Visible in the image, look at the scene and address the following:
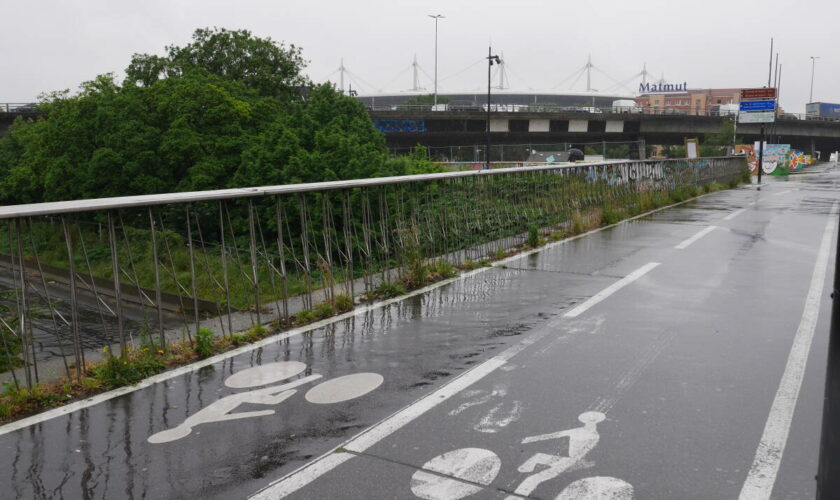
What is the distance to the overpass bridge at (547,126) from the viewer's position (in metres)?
70.4

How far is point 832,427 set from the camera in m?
2.72

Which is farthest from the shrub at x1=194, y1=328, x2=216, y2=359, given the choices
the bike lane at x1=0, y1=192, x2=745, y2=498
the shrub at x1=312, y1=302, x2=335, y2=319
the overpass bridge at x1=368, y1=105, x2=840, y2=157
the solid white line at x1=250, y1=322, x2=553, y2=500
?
the overpass bridge at x1=368, y1=105, x2=840, y2=157

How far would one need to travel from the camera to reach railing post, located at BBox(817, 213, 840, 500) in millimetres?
2682

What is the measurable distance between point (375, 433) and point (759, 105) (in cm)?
4426

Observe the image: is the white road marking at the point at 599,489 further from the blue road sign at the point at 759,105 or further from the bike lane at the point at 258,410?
the blue road sign at the point at 759,105

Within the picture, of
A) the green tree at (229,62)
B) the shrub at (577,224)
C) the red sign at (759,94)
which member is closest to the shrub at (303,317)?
the shrub at (577,224)

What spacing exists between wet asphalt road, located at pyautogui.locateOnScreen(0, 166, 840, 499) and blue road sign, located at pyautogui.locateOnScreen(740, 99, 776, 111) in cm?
3774

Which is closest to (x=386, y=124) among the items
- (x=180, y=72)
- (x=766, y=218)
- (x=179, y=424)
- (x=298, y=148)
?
(x=180, y=72)

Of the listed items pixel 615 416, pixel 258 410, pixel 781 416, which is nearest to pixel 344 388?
pixel 258 410

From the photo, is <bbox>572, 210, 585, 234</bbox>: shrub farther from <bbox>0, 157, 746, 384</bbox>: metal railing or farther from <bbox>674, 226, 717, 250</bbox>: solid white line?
<bbox>674, 226, 717, 250</bbox>: solid white line

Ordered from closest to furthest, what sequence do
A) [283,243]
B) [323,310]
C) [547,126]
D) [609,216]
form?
[323,310] < [283,243] < [609,216] < [547,126]

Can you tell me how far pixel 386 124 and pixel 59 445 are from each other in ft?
216

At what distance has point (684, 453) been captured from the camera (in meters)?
Result: 4.15

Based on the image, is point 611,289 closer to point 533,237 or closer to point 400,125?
point 533,237
